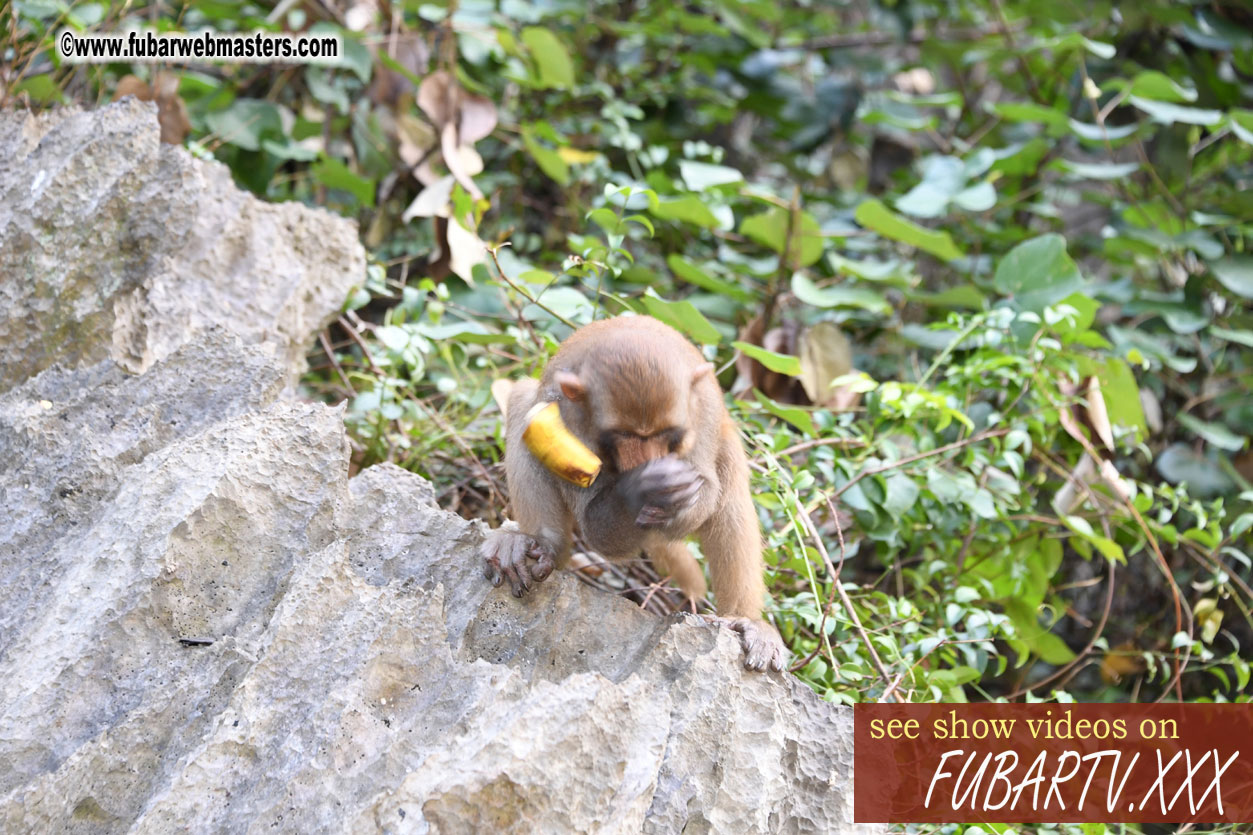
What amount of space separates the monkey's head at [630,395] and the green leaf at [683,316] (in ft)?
2.85

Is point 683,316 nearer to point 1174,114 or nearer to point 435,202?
point 435,202

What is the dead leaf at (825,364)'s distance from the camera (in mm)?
5102

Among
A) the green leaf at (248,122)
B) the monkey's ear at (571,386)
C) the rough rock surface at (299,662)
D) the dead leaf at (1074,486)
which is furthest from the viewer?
the green leaf at (248,122)

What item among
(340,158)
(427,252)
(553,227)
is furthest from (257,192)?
(553,227)

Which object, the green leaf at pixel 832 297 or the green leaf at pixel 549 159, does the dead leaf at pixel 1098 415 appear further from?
the green leaf at pixel 549 159

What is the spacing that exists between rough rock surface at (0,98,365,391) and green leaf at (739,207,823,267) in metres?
2.50

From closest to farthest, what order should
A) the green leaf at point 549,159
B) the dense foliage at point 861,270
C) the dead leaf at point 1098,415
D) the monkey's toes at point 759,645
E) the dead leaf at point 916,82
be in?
the monkey's toes at point 759,645 < the dense foliage at point 861,270 < the dead leaf at point 1098,415 < the green leaf at point 549,159 < the dead leaf at point 916,82

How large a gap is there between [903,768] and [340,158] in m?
5.03

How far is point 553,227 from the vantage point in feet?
24.0

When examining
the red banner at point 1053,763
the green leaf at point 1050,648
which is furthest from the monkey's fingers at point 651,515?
the green leaf at point 1050,648

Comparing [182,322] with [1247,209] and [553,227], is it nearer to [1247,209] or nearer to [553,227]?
[553,227]

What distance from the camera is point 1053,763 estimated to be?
3822mm

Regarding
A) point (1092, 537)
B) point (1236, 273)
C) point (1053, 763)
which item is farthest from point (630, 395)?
point (1236, 273)

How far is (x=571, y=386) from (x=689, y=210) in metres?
2.24
